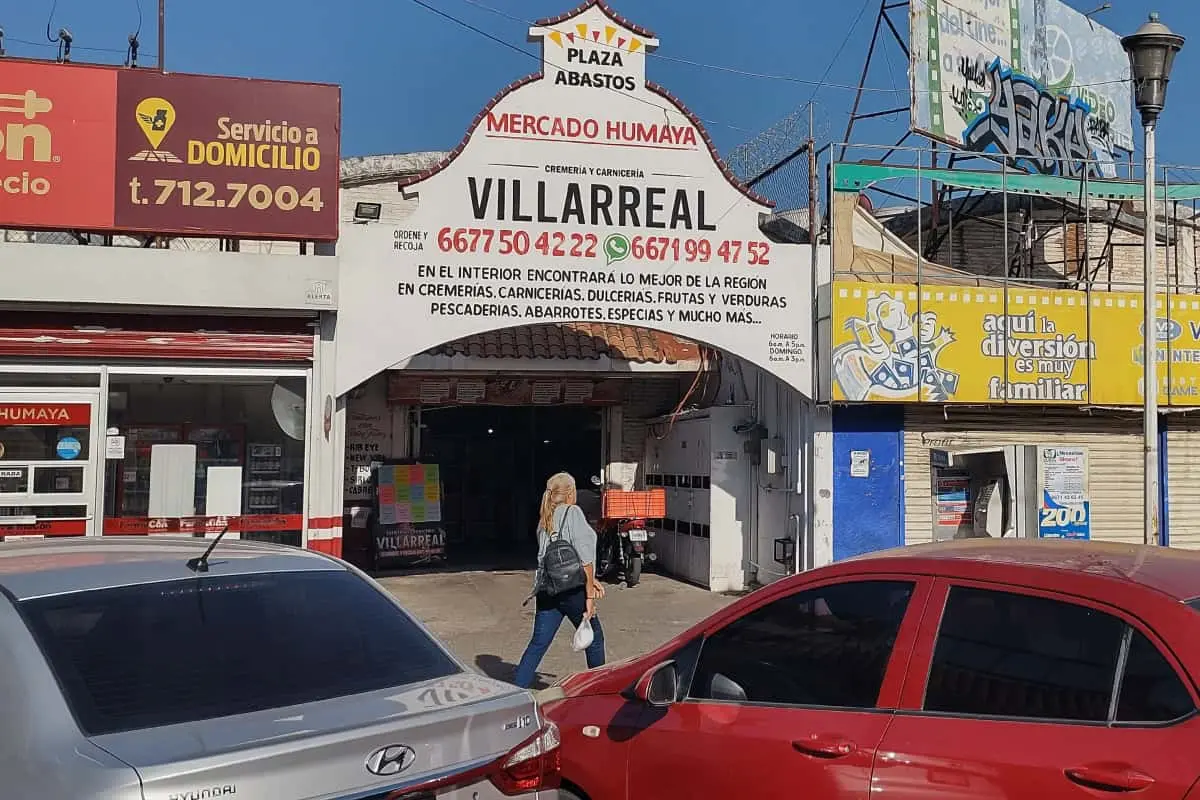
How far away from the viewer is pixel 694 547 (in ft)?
45.6

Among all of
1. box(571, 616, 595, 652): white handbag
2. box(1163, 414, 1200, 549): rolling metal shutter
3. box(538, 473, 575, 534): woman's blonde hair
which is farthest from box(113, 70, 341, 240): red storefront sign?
box(1163, 414, 1200, 549): rolling metal shutter

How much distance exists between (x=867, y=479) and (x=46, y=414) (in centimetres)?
843

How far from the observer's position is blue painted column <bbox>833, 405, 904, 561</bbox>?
11805 millimetres

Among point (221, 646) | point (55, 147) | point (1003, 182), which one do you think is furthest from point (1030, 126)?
point (221, 646)

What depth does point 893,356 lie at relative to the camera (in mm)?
11641

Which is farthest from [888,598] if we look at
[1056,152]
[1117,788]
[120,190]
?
[1056,152]

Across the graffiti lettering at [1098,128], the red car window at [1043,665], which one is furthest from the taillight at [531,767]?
the graffiti lettering at [1098,128]

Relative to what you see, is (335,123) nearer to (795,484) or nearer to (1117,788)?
(795,484)

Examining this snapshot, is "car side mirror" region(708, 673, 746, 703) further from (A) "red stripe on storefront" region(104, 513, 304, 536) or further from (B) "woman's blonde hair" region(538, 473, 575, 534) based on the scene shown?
(A) "red stripe on storefront" region(104, 513, 304, 536)

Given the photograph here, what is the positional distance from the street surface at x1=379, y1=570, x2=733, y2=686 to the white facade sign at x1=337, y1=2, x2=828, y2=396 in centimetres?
283

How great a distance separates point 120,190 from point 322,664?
7.90 m

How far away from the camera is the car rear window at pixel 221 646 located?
9.61 feet

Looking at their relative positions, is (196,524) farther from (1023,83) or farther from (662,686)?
(1023,83)

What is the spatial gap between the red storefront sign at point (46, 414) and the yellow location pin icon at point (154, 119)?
255 centimetres
